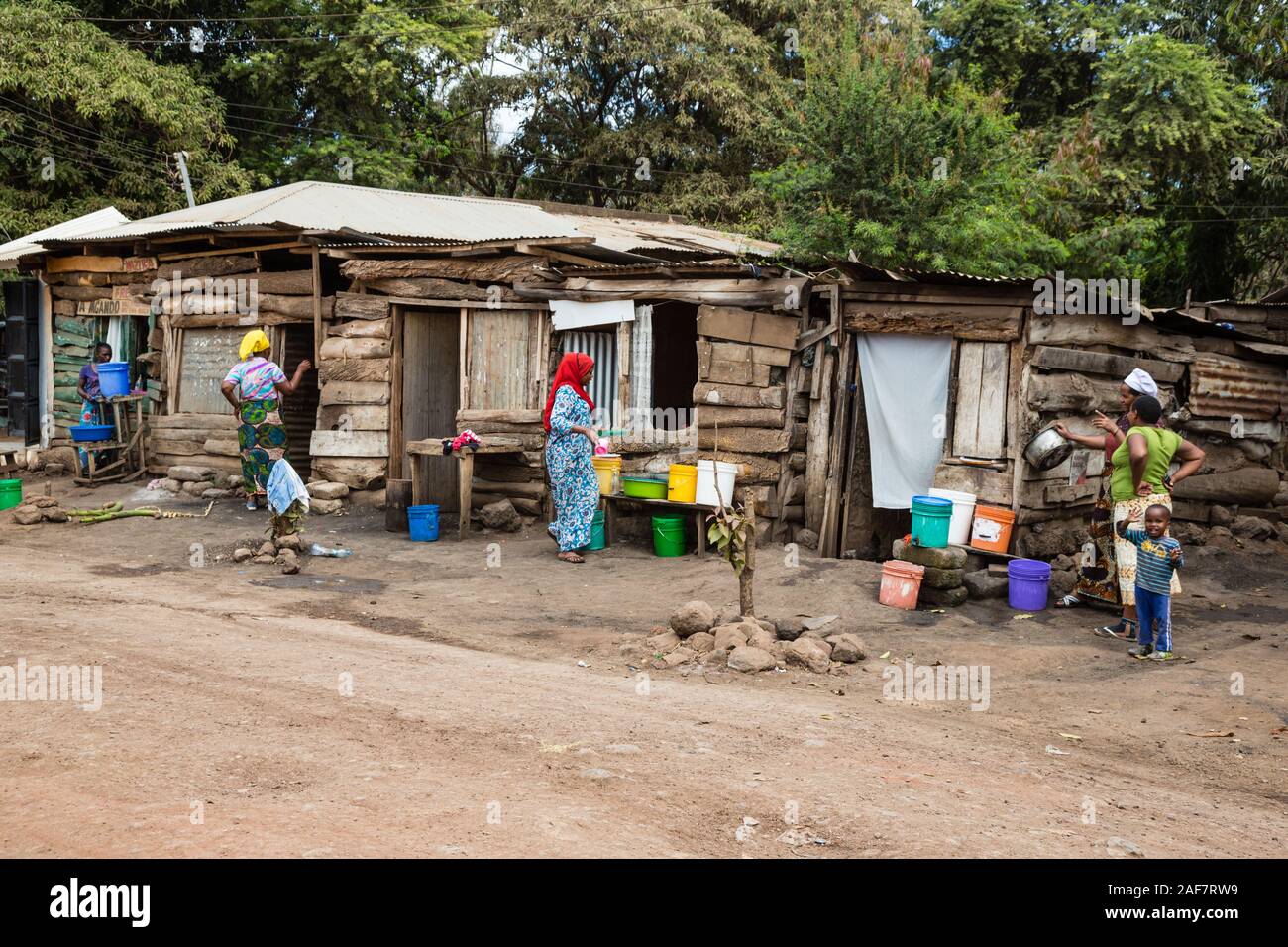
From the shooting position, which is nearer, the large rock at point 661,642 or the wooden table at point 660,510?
the large rock at point 661,642

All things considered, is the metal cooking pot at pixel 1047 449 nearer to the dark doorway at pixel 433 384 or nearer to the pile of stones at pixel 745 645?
the pile of stones at pixel 745 645

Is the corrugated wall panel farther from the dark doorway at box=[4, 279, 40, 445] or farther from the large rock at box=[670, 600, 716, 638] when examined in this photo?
the dark doorway at box=[4, 279, 40, 445]

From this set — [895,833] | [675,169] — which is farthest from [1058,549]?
[675,169]

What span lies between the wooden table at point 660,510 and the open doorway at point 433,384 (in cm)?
266

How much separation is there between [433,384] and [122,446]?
4929 millimetres

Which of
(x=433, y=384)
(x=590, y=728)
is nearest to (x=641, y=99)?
(x=433, y=384)

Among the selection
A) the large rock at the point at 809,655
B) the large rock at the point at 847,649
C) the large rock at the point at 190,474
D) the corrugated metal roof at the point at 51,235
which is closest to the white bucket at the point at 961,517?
the large rock at the point at 847,649

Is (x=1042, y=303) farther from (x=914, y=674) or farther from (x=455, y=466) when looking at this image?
(x=455, y=466)

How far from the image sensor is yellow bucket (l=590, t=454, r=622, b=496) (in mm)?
12078

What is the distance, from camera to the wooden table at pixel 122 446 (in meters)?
15.6

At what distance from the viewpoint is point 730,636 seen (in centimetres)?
779

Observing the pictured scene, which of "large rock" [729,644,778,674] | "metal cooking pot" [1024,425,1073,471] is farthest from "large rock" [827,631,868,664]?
"metal cooking pot" [1024,425,1073,471]

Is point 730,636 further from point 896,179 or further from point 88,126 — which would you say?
point 88,126

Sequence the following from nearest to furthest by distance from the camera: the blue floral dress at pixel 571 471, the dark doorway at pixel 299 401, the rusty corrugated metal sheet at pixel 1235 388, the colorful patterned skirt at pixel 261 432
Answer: the blue floral dress at pixel 571 471 < the colorful patterned skirt at pixel 261 432 < the rusty corrugated metal sheet at pixel 1235 388 < the dark doorway at pixel 299 401
